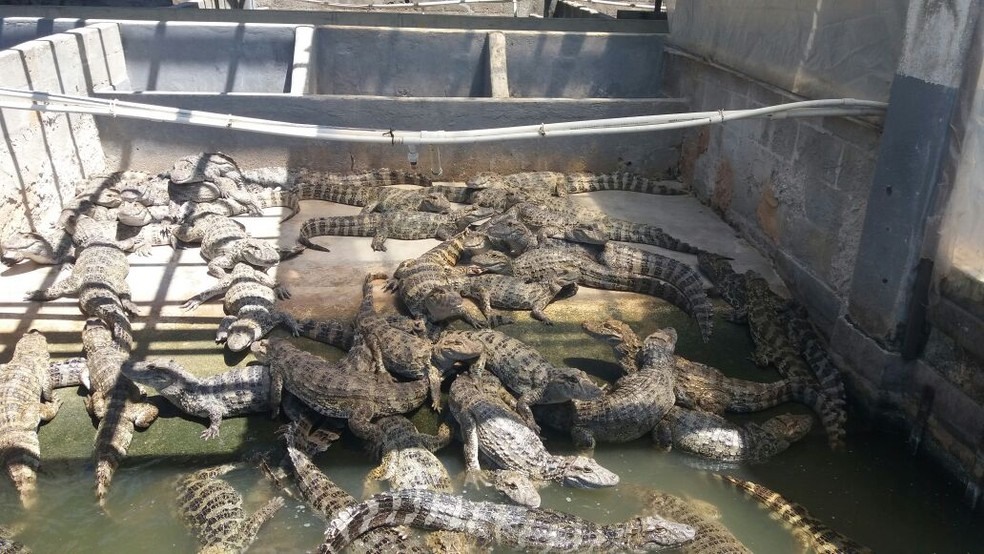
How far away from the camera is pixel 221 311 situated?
529 centimetres

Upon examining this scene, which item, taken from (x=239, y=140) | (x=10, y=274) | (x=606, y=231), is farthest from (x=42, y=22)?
(x=606, y=231)

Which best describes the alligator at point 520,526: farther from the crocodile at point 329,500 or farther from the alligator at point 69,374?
the alligator at point 69,374

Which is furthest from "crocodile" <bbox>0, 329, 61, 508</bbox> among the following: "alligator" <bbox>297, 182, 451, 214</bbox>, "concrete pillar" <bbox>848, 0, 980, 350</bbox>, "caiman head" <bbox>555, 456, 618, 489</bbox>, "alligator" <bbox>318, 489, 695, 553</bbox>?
"concrete pillar" <bbox>848, 0, 980, 350</bbox>

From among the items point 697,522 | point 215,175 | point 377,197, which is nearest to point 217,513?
point 697,522

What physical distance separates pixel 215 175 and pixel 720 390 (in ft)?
18.1

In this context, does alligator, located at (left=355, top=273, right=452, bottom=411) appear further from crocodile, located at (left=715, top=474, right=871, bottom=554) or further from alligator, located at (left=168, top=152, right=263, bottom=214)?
alligator, located at (left=168, top=152, right=263, bottom=214)

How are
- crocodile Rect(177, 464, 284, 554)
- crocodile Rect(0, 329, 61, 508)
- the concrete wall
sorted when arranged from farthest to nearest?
the concrete wall
crocodile Rect(0, 329, 61, 508)
crocodile Rect(177, 464, 284, 554)

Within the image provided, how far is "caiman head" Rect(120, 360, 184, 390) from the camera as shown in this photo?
164 inches

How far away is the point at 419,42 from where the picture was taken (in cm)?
937

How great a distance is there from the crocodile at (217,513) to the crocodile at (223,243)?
239 centimetres

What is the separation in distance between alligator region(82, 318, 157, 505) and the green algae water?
7 cm

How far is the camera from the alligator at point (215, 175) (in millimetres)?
7051

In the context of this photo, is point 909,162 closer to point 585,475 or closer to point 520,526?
point 585,475

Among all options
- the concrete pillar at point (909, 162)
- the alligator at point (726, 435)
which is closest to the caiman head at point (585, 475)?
the alligator at point (726, 435)
